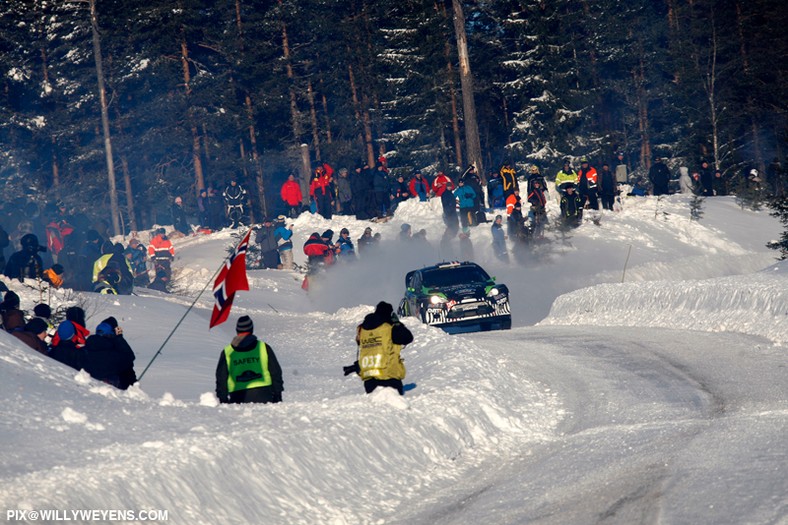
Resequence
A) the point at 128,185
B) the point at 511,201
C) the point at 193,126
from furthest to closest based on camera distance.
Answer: the point at 128,185
the point at 193,126
the point at 511,201

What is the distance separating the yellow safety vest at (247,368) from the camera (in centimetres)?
1158

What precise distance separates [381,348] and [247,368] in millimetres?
1695

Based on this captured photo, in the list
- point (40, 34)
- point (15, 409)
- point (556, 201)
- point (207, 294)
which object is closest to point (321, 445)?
point (15, 409)

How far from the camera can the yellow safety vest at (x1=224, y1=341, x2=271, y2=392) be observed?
11578mm

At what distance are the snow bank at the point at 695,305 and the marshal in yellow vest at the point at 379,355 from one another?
695 cm

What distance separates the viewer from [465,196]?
36.5 m

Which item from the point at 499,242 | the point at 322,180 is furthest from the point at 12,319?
the point at 322,180

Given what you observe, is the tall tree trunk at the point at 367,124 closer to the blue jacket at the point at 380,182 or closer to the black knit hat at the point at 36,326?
the blue jacket at the point at 380,182

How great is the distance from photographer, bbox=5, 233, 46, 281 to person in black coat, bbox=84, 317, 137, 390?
10.2 m

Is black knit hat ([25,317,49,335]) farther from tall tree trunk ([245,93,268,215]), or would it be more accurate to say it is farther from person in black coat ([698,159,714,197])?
tall tree trunk ([245,93,268,215])

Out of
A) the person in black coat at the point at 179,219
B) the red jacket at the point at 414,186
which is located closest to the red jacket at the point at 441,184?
the red jacket at the point at 414,186

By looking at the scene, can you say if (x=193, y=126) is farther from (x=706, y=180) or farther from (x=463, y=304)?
(x=463, y=304)

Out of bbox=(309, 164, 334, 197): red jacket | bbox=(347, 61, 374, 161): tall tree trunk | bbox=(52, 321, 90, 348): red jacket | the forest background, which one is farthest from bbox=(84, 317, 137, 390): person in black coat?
bbox=(347, 61, 374, 161): tall tree trunk

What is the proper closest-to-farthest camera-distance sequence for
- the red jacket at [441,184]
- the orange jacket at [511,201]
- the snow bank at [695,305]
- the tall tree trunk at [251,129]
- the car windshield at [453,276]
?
the snow bank at [695,305], the car windshield at [453,276], the orange jacket at [511,201], the red jacket at [441,184], the tall tree trunk at [251,129]
